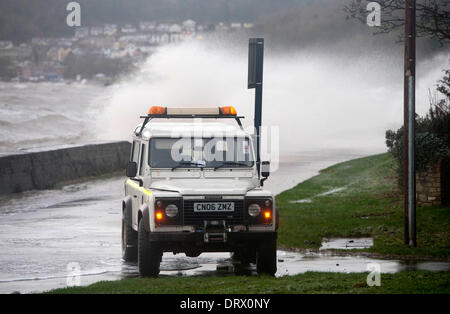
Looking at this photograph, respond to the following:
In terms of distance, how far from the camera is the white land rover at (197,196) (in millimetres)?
12102

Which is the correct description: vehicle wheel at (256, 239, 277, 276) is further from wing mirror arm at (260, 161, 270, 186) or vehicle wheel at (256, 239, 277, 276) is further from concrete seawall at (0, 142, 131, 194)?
concrete seawall at (0, 142, 131, 194)

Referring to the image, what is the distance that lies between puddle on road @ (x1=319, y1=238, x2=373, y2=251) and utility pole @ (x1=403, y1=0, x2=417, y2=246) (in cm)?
77

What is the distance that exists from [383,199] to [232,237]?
32.2 ft

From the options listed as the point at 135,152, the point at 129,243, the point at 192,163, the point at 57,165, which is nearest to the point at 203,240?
the point at 192,163

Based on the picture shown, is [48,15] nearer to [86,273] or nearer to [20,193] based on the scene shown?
[20,193]

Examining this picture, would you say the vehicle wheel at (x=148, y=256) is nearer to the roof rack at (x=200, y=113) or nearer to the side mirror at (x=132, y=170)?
the side mirror at (x=132, y=170)

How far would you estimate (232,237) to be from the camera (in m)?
12.1

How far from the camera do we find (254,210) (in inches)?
483

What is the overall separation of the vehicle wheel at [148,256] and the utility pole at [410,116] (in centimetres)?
501

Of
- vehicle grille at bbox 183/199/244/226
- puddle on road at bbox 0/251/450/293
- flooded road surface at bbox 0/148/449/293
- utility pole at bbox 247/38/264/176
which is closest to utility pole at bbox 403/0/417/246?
puddle on road at bbox 0/251/450/293

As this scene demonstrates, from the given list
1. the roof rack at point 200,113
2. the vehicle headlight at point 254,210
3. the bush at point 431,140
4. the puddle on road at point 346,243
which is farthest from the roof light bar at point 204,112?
the bush at point 431,140

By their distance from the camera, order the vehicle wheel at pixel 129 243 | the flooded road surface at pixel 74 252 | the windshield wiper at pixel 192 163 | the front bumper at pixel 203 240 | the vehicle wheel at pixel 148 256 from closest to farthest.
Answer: the front bumper at pixel 203 240
the vehicle wheel at pixel 148 256
the flooded road surface at pixel 74 252
the windshield wiper at pixel 192 163
the vehicle wheel at pixel 129 243

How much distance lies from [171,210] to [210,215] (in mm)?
511

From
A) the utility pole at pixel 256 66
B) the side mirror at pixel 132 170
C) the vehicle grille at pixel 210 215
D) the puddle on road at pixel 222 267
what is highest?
the utility pole at pixel 256 66
